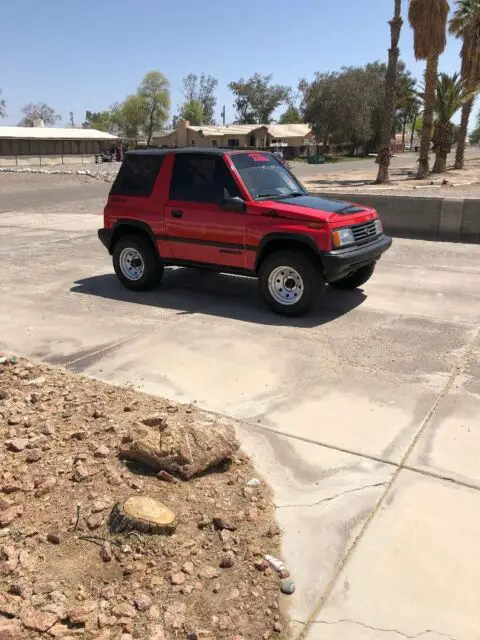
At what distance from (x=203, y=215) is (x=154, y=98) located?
109182 mm

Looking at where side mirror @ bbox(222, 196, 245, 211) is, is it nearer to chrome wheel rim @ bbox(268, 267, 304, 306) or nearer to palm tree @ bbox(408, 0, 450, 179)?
chrome wheel rim @ bbox(268, 267, 304, 306)

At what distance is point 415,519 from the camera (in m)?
3.30

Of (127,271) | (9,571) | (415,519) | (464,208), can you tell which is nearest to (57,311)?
(127,271)

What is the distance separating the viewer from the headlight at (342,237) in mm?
6586

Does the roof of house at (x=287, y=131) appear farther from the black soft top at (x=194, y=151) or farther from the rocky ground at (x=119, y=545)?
the rocky ground at (x=119, y=545)

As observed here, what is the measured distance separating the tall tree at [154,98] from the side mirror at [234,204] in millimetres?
106688

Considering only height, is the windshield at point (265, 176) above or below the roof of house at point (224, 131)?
below

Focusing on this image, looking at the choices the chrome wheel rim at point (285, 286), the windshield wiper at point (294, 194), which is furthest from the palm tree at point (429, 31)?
the chrome wheel rim at point (285, 286)

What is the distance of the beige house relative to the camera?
256 feet

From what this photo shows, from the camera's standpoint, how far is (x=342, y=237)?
6699mm

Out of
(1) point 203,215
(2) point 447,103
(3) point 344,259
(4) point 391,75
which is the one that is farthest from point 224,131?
(3) point 344,259

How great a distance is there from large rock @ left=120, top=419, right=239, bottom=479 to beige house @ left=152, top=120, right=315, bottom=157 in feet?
243

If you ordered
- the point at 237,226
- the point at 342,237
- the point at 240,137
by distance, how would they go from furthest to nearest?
1. the point at 240,137
2. the point at 237,226
3. the point at 342,237

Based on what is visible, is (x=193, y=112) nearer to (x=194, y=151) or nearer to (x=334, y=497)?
(x=194, y=151)
